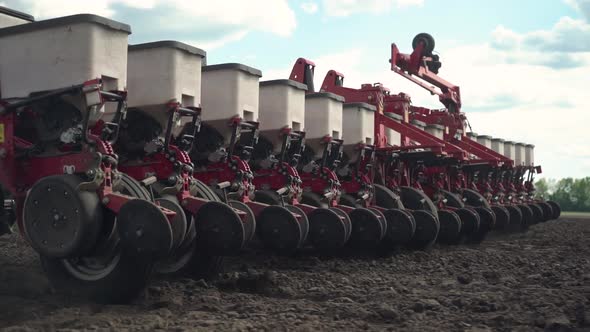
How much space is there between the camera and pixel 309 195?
12.4 metres

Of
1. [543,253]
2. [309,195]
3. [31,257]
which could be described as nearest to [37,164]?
[31,257]

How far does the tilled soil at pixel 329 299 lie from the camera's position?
6.06m

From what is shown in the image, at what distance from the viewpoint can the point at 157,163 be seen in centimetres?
868

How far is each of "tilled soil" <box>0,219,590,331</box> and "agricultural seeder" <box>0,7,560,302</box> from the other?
42 cm

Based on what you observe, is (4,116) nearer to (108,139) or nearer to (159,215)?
(108,139)

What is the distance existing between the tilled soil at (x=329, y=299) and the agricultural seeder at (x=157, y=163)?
42 centimetres

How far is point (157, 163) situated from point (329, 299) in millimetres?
2536

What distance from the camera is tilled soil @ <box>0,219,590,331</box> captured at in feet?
19.9

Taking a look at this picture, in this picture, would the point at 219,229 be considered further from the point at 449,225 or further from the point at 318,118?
the point at 449,225

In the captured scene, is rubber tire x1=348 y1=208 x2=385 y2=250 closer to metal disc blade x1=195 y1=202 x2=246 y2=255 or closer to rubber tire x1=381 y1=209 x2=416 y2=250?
rubber tire x1=381 y1=209 x2=416 y2=250

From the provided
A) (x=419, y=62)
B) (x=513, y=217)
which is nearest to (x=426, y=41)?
(x=419, y=62)

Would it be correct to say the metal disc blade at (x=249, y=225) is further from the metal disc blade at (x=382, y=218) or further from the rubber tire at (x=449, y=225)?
the rubber tire at (x=449, y=225)

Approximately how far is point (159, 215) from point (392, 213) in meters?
6.31

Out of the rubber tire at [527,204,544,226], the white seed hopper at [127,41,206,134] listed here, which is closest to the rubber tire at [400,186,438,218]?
the white seed hopper at [127,41,206,134]
